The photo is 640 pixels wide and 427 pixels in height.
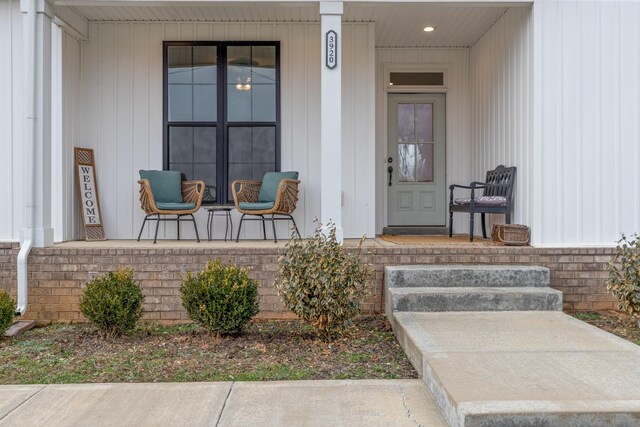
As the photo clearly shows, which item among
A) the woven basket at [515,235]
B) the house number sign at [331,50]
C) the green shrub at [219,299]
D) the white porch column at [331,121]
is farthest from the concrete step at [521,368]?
the house number sign at [331,50]

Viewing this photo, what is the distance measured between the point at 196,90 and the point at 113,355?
3.57 meters

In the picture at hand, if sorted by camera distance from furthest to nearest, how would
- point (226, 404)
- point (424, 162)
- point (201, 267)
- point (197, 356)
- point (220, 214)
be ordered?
point (424, 162) < point (220, 214) < point (201, 267) < point (197, 356) < point (226, 404)

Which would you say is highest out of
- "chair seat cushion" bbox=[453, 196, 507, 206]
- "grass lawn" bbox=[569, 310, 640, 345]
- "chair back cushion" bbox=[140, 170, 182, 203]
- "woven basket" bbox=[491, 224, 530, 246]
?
"chair back cushion" bbox=[140, 170, 182, 203]

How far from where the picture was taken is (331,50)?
5.05 metres

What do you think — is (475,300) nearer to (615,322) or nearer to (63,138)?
(615,322)

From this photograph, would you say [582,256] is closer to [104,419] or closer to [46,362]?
[104,419]

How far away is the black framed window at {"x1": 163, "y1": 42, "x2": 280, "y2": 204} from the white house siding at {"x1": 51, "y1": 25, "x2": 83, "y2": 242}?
1023 mm

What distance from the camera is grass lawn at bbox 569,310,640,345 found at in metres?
4.25

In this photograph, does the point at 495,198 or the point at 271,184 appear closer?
the point at 495,198

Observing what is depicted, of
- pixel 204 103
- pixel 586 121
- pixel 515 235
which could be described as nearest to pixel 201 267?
pixel 204 103

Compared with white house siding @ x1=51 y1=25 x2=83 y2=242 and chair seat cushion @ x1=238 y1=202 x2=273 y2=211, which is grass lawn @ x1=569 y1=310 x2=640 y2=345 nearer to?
chair seat cushion @ x1=238 y1=202 x2=273 y2=211

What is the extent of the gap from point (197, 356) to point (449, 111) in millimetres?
4894

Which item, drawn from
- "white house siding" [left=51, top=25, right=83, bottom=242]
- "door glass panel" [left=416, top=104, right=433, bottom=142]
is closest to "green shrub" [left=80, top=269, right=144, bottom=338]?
"white house siding" [left=51, top=25, right=83, bottom=242]

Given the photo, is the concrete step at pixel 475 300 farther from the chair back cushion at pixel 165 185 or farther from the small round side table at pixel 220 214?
the chair back cushion at pixel 165 185
